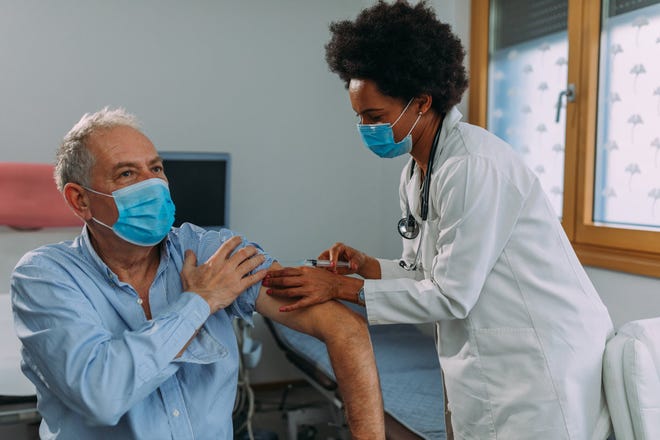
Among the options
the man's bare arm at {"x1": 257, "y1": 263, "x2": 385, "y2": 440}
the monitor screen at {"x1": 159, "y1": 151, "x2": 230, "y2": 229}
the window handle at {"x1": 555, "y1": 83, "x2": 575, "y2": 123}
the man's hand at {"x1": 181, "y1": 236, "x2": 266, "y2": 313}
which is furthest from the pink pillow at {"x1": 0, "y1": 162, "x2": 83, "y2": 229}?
the window handle at {"x1": 555, "y1": 83, "x2": 575, "y2": 123}

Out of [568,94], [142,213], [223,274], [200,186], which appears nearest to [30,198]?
[200,186]

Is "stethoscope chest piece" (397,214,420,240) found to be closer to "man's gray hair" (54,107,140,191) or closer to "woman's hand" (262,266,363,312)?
"woman's hand" (262,266,363,312)

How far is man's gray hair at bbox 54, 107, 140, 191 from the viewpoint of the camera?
1251 millimetres

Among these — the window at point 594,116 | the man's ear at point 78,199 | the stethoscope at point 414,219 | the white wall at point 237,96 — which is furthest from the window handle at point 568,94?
the man's ear at point 78,199

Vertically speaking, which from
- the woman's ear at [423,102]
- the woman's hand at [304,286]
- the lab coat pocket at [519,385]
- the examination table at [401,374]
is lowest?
the examination table at [401,374]

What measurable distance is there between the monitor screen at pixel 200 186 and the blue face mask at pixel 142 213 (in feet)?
6.04

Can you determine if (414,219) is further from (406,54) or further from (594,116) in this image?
(594,116)

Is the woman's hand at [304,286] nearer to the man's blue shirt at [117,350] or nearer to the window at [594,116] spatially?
the man's blue shirt at [117,350]

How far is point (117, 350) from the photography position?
40.8 inches

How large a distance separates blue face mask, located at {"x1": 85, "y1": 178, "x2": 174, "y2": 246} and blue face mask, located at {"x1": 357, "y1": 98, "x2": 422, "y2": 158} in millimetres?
542

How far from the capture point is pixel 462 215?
1.30 metres

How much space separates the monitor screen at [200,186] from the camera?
3096 mm

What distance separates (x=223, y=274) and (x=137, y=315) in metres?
0.19

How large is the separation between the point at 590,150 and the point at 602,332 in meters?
1.25
